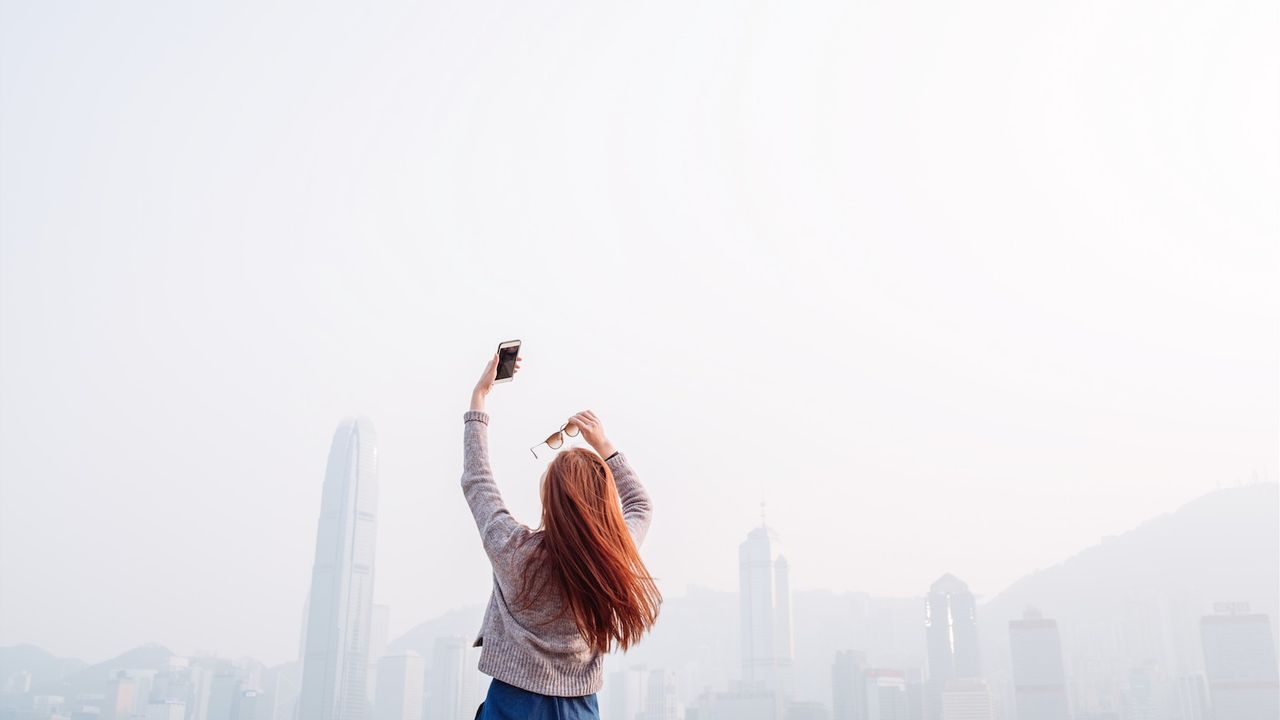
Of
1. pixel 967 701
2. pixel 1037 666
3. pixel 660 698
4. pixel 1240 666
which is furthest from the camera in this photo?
A: pixel 967 701

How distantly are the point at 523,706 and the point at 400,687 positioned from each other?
102711 mm

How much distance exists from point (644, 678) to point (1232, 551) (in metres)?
64.8

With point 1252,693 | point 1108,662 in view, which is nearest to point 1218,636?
point 1252,693

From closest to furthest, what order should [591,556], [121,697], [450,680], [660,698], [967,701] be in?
[591,556], [121,697], [450,680], [660,698], [967,701]

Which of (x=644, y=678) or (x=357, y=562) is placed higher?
(x=357, y=562)

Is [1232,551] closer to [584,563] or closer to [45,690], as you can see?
[45,690]

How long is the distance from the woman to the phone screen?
0.38 metres

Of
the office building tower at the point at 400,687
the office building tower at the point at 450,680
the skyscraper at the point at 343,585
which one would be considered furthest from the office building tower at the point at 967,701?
the skyscraper at the point at 343,585

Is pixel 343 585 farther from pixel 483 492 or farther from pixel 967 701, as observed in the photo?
pixel 483 492

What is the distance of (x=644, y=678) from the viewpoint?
94.4 meters

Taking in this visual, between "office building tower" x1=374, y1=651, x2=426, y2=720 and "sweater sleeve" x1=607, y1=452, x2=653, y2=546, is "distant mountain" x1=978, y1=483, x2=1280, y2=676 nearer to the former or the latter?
"office building tower" x1=374, y1=651, x2=426, y2=720

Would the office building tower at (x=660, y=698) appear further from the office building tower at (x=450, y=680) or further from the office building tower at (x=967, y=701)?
the office building tower at (x=967, y=701)

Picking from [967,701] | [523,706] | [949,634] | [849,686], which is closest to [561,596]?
[523,706]

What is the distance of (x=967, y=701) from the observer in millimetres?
96625
